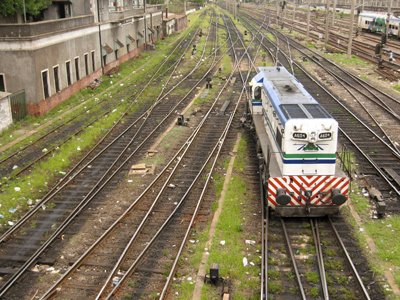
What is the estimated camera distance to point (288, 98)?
14352mm

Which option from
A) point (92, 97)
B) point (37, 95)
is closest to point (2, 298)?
point (37, 95)

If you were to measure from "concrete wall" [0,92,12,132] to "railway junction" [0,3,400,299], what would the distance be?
0.49 m

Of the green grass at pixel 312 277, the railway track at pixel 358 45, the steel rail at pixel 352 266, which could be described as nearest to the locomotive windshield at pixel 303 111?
the steel rail at pixel 352 266

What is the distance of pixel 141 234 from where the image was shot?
12141mm

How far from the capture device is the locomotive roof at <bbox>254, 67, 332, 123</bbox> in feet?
41.2

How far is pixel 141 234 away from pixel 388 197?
328 inches

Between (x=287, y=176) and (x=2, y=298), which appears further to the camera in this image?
(x=287, y=176)

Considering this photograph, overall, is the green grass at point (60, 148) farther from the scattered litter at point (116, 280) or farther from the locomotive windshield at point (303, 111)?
the locomotive windshield at point (303, 111)

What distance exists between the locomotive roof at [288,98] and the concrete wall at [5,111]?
12538mm

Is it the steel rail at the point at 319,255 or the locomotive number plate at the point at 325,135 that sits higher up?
the locomotive number plate at the point at 325,135

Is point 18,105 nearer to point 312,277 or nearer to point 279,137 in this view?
point 279,137

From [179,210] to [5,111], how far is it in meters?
12.6

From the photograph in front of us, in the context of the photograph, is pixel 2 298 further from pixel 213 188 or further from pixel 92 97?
pixel 92 97

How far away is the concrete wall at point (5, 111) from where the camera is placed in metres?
20.8
